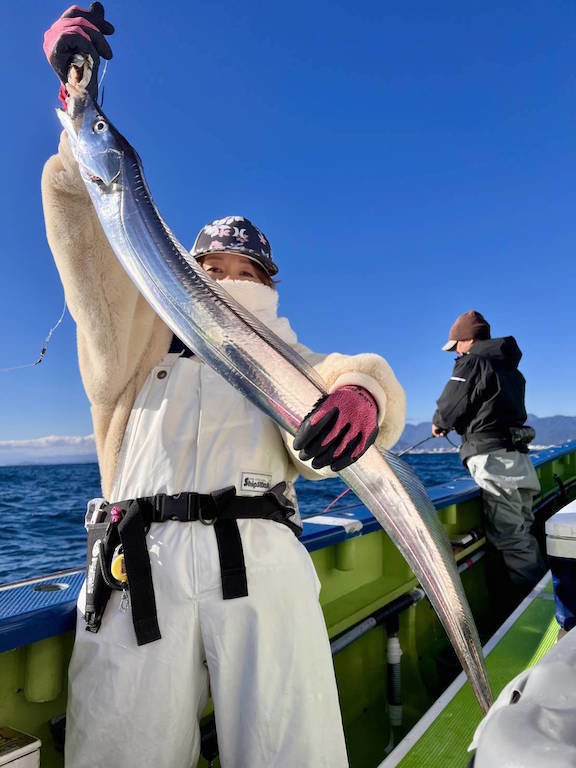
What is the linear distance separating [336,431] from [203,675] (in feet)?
2.80

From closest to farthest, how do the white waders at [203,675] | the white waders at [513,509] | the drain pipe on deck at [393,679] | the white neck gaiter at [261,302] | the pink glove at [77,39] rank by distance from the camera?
the white waders at [203,675] → the pink glove at [77,39] → the white neck gaiter at [261,302] → the drain pipe on deck at [393,679] → the white waders at [513,509]

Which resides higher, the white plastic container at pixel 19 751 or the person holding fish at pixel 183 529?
the person holding fish at pixel 183 529

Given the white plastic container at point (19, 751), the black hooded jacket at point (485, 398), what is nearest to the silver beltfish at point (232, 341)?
the white plastic container at point (19, 751)

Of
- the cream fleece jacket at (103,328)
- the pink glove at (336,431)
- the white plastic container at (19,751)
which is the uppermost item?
the cream fleece jacket at (103,328)

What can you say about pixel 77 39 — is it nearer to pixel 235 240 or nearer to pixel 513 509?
pixel 235 240

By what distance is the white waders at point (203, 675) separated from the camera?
147 centimetres

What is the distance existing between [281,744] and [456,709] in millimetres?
859

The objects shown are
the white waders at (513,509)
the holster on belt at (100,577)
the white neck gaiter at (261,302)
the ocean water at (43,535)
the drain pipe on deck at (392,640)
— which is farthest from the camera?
the ocean water at (43,535)

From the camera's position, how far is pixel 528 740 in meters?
0.69

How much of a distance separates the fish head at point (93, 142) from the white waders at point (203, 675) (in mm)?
1152

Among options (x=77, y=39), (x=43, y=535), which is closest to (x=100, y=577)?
(x=77, y=39)

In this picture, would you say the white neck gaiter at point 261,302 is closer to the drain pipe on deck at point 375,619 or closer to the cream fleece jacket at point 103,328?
the cream fleece jacket at point 103,328

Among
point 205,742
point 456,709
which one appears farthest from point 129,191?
point 456,709

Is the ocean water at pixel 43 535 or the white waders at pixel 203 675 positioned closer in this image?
the white waders at pixel 203 675
